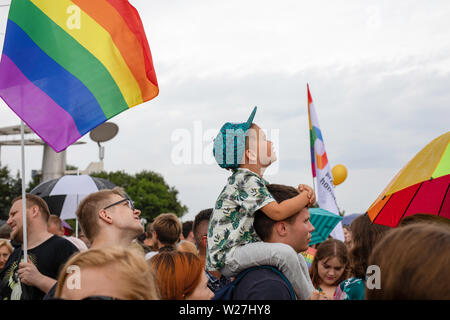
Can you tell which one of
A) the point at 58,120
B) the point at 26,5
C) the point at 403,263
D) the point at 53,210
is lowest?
the point at 53,210

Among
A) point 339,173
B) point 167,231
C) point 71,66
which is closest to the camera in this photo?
point 71,66

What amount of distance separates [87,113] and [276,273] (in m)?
2.02

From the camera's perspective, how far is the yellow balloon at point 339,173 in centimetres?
1243

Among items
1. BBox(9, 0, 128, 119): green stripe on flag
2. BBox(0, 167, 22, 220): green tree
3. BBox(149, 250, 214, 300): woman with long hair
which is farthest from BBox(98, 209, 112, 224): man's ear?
BBox(0, 167, 22, 220): green tree

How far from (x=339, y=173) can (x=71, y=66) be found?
937 cm

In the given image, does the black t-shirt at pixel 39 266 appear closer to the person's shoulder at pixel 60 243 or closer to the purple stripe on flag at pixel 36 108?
the person's shoulder at pixel 60 243

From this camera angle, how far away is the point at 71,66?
13.2ft

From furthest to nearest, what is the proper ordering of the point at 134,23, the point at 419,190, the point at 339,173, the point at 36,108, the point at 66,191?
the point at 339,173 < the point at 66,191 < the point at 134,23 < the point at 36,108 < the point at 419,190

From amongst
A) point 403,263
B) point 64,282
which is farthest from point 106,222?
point 403,263

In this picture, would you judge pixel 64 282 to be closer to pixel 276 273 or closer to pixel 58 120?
pixel 276 273

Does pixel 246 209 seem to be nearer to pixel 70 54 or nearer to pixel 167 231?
pixel 70 54

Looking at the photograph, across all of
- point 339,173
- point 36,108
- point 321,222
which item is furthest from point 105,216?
point 339,173
